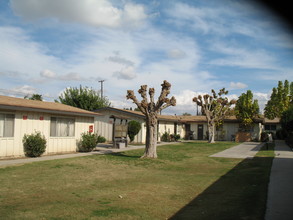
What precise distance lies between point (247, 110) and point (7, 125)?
28.9 metres

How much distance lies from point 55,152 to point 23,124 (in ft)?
9.03

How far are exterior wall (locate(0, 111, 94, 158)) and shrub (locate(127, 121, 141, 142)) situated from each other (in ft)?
27.5

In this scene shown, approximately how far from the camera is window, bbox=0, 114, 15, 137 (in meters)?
12.9

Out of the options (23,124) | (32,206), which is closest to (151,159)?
(23,124)

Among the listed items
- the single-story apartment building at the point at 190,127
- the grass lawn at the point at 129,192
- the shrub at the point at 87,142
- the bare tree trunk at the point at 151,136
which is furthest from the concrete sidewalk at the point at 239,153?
the single-story apartment building at the point at 190,127

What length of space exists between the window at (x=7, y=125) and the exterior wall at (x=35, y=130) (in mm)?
154

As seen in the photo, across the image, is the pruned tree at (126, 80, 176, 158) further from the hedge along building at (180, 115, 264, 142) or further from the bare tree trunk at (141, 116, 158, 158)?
the hedge along building at (180, 115, 264, 142)

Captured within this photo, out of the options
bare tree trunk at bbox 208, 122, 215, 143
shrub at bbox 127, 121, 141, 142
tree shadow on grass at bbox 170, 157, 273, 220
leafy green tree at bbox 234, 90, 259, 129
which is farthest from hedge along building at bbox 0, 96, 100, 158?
leafy green tree at bbox 234, 90, 259, 129

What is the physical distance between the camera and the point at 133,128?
85.8 feet

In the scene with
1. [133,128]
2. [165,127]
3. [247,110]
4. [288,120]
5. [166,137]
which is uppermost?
[247,110]

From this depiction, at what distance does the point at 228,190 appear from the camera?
7699mm

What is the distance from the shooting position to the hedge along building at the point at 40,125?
42.9 ft

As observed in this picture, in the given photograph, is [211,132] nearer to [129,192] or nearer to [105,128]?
[105,128]

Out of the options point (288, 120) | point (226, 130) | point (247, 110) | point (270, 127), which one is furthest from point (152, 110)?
point (270, 127)
